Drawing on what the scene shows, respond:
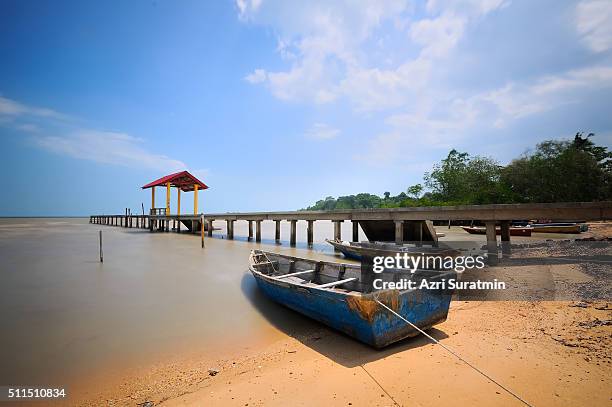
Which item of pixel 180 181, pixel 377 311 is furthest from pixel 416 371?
pixel 180 181

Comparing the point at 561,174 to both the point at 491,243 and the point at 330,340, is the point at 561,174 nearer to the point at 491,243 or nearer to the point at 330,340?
the point at 491,243

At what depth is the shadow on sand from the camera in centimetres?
443

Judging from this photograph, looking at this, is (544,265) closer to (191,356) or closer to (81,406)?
(191,356)

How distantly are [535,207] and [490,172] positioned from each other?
122 feet

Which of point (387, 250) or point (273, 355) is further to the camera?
point (387, 250)

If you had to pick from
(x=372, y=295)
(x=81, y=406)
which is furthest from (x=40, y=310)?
(x=372, y=295)

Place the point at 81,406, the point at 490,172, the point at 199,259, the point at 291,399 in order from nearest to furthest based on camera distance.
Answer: the point at 291,399 < the point at 81,406 < the point at 199,259 < the point at 490,172

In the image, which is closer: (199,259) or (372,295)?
(372,295)

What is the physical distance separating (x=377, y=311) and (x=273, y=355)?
7.03 ft

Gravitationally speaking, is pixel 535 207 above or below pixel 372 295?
above

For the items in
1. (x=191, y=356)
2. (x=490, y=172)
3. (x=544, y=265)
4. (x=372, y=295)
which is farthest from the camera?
(x=490, y=172)

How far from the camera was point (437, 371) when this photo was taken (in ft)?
12.7

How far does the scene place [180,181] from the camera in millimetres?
29984

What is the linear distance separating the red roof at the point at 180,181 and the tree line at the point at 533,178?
1243 inches
